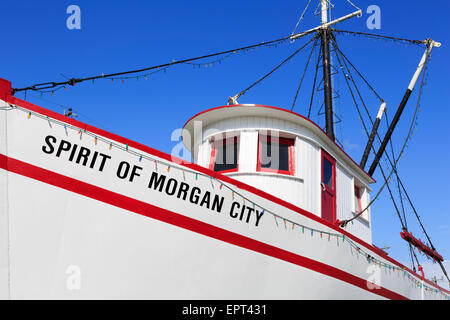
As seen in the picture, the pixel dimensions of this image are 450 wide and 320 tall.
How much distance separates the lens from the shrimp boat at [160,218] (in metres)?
5.12

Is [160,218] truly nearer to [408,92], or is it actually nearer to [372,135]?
[372,135]

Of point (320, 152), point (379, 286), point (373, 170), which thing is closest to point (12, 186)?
point (320, 152)

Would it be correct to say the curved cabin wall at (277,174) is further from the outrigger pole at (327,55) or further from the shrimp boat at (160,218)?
the outrigger pole at (327,55)

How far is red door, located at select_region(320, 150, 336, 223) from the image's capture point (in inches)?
364

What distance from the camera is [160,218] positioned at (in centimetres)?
586

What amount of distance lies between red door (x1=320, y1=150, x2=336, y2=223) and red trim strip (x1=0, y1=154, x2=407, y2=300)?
69.8 inches

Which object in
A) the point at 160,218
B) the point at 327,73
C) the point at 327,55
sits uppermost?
the point at 327,55

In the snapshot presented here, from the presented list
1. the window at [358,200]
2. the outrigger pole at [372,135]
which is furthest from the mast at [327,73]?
the window at [358,200]

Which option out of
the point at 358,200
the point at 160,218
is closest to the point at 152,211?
the point at 160,218

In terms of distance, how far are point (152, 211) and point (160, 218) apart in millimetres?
147

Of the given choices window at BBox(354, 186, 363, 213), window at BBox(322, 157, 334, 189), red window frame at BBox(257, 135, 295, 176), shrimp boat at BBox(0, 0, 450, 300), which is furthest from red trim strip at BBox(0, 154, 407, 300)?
window at BBox(354, 186, 363, 213)

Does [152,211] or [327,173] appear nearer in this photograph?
[152,211]
